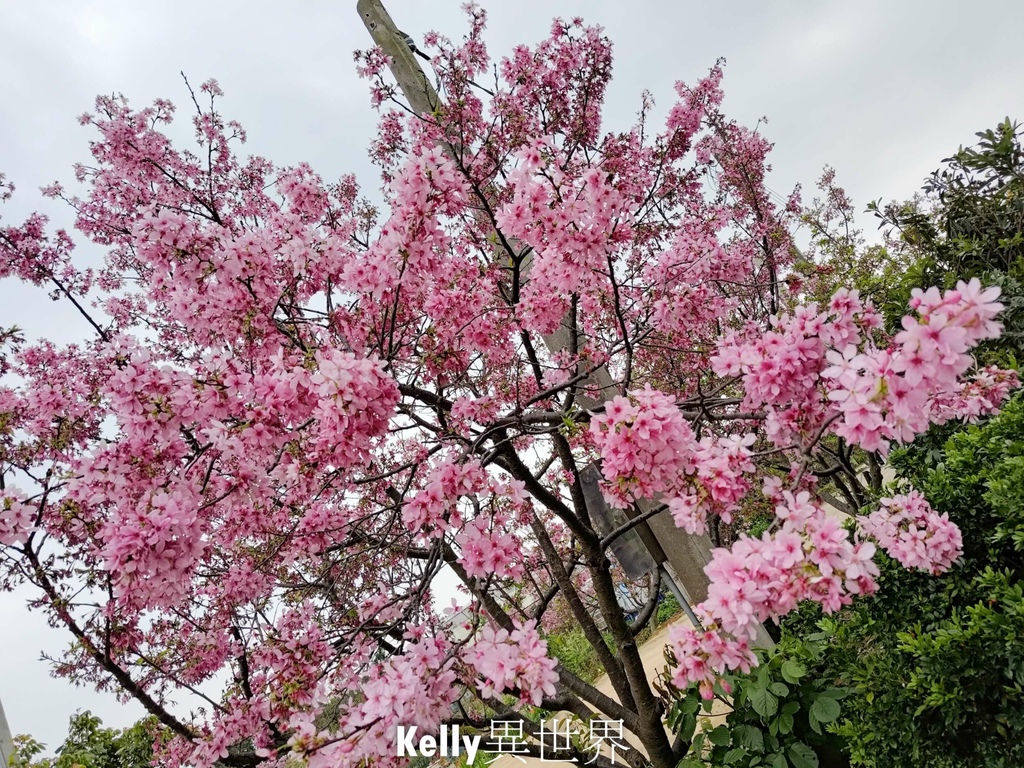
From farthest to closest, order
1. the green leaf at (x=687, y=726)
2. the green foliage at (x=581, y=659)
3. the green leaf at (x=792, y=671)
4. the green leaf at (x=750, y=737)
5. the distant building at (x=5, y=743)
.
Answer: the green foliage at (x=581, y=659)
the distant building at (x=5, y=743)
the green leaf at (x=687, y=726)
the green leaf at (x=750, y=737)
the green leaf at (x=792, y=671)

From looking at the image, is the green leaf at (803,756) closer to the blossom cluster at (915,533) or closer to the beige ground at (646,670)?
the beige ground at (646,670)

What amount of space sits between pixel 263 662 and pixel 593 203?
3.47 m

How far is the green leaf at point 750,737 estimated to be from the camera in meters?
3.27

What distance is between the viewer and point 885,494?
3293 mm

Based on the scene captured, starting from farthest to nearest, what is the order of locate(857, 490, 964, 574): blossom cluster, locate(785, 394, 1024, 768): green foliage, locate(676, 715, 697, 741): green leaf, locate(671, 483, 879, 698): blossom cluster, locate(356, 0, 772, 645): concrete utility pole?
locate(356, 0, 772, 645): concrete utility pole → locate(676, 715, 697, 741): green leaf → locate(785, 394, 1024, 768): green foliage → locate(857, 490, 964, 574): blossom cluster → locate(671, 483, 879, 698): blossom cluster

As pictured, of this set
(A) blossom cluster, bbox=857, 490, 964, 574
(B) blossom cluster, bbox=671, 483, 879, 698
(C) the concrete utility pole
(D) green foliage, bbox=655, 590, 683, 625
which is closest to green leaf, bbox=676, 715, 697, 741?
(C) the concrete utility pole

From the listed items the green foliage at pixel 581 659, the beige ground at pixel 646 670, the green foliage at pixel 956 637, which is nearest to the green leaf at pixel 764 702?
the green foliage at pixel 956 637

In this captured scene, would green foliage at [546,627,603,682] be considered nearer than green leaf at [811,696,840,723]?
No

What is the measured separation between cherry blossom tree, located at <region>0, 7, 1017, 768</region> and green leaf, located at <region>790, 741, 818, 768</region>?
0.74m

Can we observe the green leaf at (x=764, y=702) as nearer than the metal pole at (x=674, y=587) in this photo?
Yes

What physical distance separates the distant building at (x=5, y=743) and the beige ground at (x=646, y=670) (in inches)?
189

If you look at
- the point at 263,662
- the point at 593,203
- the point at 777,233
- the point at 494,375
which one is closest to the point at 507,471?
the point at 494,375

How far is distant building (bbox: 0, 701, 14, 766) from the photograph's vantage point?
14.3 ft

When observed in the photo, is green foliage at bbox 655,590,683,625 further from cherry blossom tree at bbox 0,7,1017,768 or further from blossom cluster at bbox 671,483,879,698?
blossom cluster at bbox 671,483,879,698
